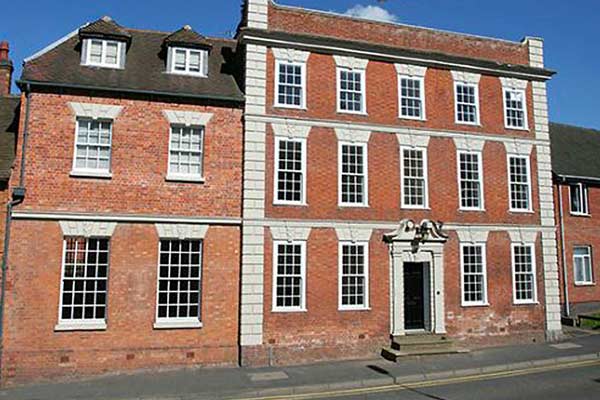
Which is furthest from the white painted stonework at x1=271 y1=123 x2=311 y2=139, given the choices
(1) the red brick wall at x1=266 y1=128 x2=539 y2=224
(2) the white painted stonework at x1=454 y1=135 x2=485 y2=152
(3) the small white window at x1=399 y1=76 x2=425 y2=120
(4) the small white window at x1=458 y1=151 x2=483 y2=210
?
(4) the small white window at x1=458 y1=151 x2=483 y2=210

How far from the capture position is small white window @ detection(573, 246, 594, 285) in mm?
24281

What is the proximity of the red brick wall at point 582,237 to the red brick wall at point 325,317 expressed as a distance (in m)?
11.7

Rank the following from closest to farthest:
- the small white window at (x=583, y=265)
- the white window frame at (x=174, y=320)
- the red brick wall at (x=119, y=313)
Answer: the red brick wall at (x=119, y=313) → the white window frame at (x=174, y=320) → the small white window at (x=583, y=265)

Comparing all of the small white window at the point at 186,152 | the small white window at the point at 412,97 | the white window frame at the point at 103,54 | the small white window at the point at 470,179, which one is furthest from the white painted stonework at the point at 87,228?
the small white window at the point at 470,179

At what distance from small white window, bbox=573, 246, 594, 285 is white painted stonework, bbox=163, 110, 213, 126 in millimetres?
19304

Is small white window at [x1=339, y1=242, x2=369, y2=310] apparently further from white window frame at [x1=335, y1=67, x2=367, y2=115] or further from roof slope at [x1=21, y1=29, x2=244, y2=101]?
roof slope at [x1=21, y1=29, x2=244, y2=101]

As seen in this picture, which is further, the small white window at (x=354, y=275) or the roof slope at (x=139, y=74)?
the small white window at (x=354, y=275)

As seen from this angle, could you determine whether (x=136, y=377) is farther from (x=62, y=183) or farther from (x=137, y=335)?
(x=62, y=183)

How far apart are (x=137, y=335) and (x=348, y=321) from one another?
679 cm

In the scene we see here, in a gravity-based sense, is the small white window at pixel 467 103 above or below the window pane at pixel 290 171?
above

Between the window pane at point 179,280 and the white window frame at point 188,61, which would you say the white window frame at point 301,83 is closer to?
the white window frame at point 188,61

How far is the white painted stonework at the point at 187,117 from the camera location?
52.6 ft

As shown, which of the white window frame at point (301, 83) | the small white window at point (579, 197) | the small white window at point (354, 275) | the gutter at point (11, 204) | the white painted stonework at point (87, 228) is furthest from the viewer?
the small white window at point (579, 197)

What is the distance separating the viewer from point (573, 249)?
24266 mm
